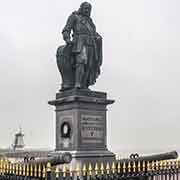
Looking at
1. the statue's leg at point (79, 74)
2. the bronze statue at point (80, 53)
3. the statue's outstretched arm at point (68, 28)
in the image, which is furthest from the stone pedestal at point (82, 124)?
the statue's outstretched arm at point (68, 28)

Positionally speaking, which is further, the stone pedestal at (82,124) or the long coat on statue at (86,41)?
the long coat on statue at (86,41)

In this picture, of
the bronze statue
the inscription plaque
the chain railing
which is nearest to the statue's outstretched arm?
the bronze statue

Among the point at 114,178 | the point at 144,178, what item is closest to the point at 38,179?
the point at 114,178

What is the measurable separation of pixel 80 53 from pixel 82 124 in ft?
7.92

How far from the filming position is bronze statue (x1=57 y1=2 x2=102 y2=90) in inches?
497

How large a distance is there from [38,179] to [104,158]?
4239 millimetres

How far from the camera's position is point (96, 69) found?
43.3ft

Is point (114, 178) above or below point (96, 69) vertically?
below

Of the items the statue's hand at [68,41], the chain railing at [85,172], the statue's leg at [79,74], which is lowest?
the chain railing at [85,172]

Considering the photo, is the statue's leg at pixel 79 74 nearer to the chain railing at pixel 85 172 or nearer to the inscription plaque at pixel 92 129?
the inscription plaque at pixel 92 129

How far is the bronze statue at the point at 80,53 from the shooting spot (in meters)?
12.6

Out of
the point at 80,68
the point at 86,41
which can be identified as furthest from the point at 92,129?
the point at 86,41

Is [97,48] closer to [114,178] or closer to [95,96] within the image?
[95,96]

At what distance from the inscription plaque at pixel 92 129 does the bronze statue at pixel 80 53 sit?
1.12m
